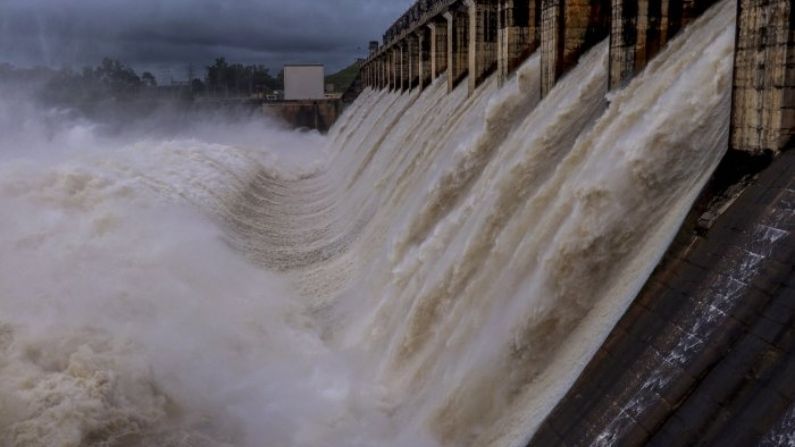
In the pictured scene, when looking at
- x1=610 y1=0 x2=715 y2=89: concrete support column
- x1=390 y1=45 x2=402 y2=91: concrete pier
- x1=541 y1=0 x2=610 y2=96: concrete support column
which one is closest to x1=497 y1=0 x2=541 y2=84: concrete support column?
x1=541 y1=0 x2=610 y2=96: concrete support column

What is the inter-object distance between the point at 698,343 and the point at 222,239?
40.6 ft

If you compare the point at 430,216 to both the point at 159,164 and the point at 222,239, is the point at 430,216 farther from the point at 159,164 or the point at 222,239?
the point at 159,164

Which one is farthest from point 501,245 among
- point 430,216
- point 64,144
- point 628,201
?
point 64,144

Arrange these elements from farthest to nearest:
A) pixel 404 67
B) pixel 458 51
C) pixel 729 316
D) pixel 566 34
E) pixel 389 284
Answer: pixel 404 67 < pixel 458 51 < pixel 566 34 < pixel 389 284 < pixel 729 316

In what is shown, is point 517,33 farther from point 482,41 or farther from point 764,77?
point 764,77

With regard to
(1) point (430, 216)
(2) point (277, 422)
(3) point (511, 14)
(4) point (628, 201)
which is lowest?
(2) point (277, 422)

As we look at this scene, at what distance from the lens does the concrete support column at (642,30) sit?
10688mm

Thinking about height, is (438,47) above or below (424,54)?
above

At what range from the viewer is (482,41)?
1944cm

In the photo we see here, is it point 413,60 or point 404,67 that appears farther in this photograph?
point 404,67

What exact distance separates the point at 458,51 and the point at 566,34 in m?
8.61

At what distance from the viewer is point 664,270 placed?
7.10 m

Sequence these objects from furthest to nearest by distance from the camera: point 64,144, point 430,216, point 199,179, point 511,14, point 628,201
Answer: point 64,144 < point 199,179 < point 511,14 < point 430,216 < point 628,201

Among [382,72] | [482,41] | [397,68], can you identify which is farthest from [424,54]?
[382,72]
